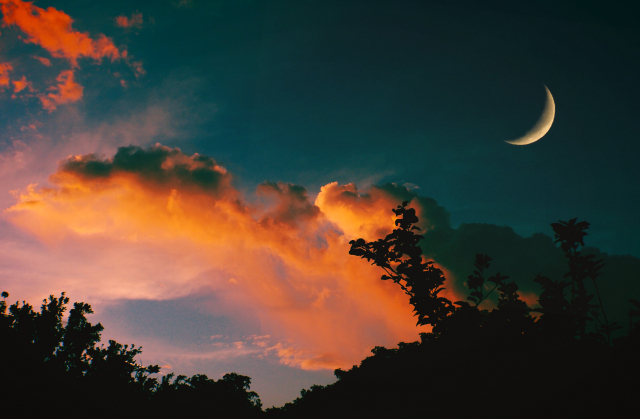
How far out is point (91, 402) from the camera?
22.1 feet

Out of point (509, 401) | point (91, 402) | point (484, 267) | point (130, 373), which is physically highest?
point (484, 267)

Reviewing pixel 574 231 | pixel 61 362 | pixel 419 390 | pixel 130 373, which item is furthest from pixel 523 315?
pixel 61 362

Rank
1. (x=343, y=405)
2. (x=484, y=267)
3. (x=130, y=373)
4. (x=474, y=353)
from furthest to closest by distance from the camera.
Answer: (x=130, y=373) < (x=343, y=405) < (x=484, y=267) < (x=474, y=353)

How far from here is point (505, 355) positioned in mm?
10414

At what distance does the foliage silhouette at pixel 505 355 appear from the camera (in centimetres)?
700

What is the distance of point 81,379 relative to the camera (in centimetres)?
1276

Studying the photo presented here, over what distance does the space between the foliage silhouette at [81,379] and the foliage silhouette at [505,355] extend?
1063 centimetres

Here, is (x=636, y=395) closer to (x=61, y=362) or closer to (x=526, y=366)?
(x=526, y=366)

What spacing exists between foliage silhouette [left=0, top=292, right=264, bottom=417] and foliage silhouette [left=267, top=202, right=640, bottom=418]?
10.6 meters

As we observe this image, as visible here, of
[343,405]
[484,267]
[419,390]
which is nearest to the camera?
[419,390]

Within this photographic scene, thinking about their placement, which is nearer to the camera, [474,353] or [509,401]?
[509,401]

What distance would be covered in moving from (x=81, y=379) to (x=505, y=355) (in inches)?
713

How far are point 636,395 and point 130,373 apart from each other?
42923 mm

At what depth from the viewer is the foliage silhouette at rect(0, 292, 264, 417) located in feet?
19.4
